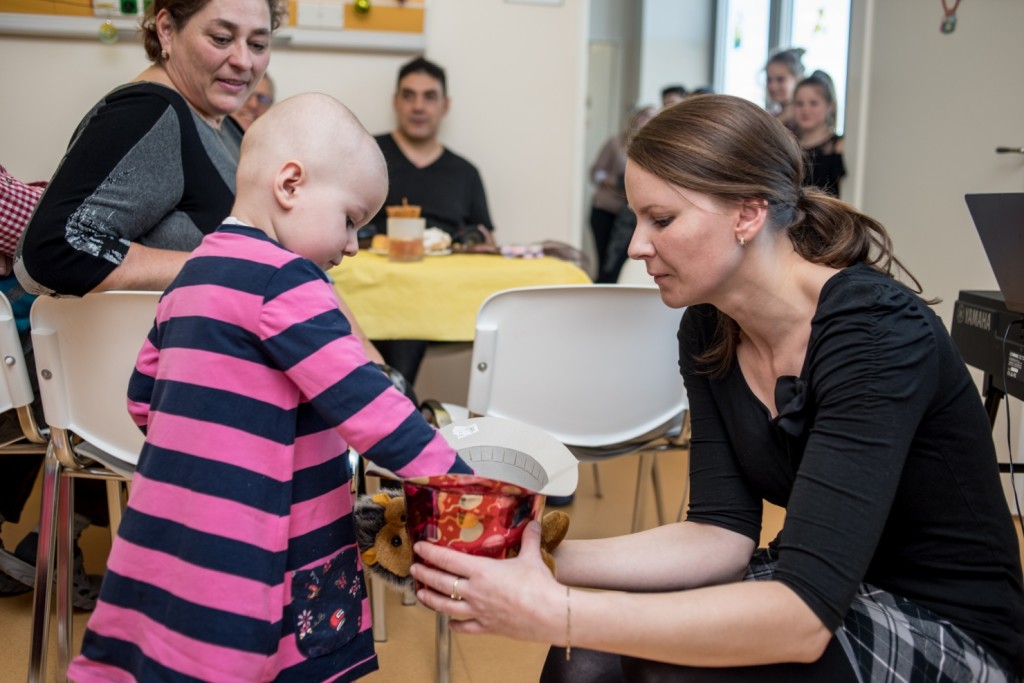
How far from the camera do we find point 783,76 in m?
4.40

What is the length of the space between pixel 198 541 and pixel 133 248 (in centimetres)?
79

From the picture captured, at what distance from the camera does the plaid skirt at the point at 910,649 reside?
39.7 inches

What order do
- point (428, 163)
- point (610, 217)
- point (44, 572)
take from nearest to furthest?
1. point (44, 572)
2. point (428, 163)
3. point (610, 217)

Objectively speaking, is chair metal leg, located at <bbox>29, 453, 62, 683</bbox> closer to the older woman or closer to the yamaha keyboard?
the older woman

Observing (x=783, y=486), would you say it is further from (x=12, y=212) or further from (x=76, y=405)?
(x=12, y=212)

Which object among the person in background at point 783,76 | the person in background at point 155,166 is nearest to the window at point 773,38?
the person in background at point 783,76

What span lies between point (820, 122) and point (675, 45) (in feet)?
12.9

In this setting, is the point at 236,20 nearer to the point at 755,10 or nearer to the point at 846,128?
the point at 846,128

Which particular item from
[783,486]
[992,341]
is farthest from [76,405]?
[992,341]

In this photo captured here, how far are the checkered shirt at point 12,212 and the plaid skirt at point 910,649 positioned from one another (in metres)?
1.57

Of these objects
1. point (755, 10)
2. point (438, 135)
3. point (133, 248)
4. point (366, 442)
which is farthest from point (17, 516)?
point (755, 10)

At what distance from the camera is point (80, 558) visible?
2.12 m

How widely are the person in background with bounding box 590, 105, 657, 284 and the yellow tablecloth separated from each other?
287 centimetres

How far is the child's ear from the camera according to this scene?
3.37 ft
